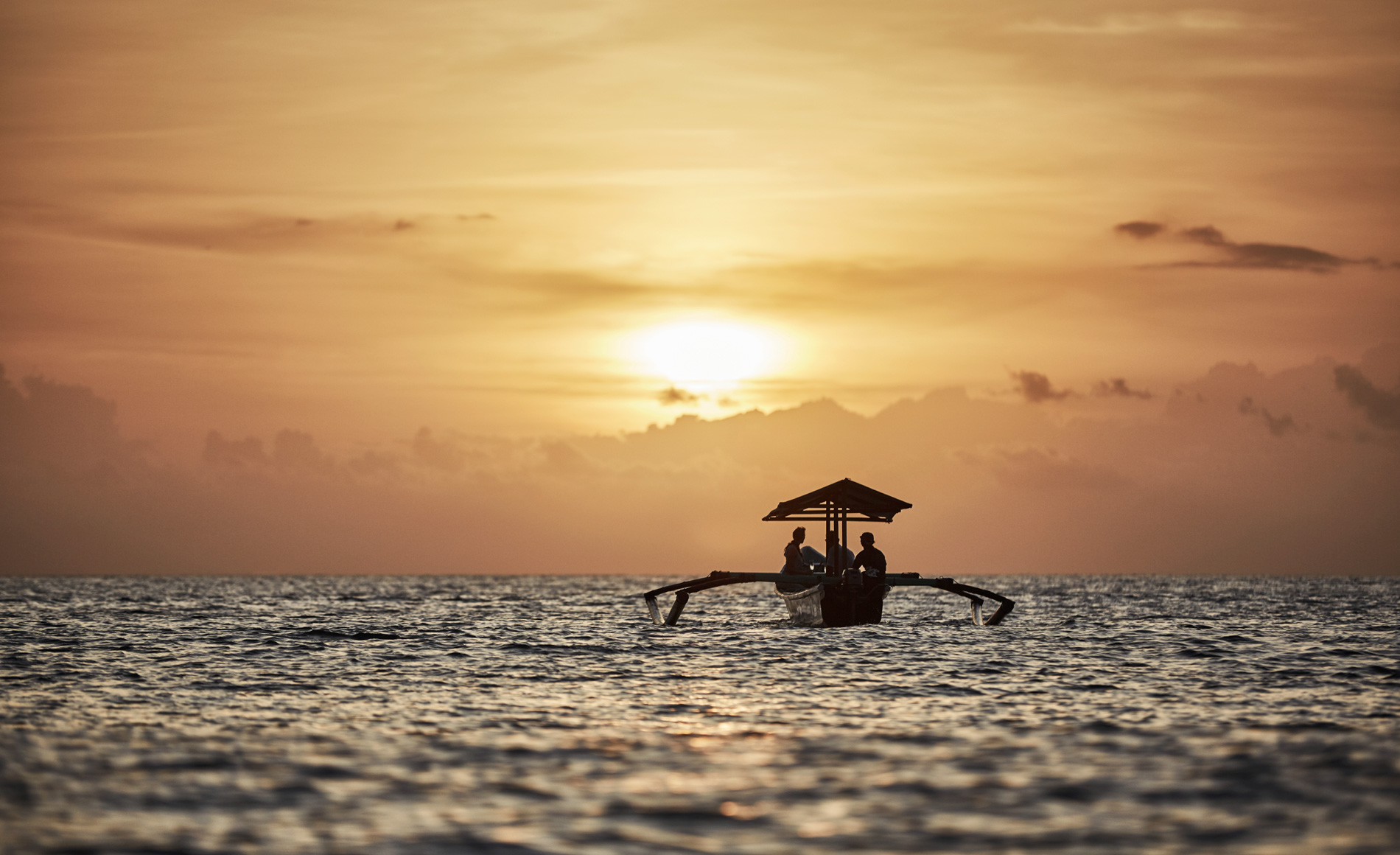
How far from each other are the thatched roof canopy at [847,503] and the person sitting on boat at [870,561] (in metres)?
0.96

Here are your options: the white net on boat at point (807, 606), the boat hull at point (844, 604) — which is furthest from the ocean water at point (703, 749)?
the white net on boat at point (807, 606)

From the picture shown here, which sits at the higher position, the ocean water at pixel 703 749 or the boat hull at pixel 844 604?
the boat hull at pixel 844 604

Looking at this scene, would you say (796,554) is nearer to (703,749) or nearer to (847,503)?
(847,503)

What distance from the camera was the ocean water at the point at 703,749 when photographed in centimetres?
1566

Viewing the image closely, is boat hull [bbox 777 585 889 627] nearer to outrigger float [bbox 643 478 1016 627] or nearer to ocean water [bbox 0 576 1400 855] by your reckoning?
outrigger float [bbox 643 478 1016 627]

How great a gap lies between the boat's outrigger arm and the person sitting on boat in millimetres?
681

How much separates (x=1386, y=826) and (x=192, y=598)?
121617 mm

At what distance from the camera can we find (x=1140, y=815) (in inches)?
643

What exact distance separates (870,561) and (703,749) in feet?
103

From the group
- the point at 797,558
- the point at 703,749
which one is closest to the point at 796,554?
the point at 797,558

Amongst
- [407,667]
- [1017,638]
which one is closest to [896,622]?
[1017,638]

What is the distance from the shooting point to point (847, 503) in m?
51.8

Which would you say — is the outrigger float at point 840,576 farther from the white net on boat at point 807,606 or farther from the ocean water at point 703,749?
the ocean water at point 703,749

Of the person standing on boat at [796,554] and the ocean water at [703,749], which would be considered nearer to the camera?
the ocean water at [703,749]
